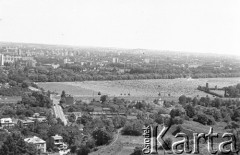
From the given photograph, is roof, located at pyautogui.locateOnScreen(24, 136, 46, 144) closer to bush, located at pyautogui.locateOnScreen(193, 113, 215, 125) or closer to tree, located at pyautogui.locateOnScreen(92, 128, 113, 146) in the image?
tree, located at pyautogui.locateOnScreen(92, 128, 113, 146)

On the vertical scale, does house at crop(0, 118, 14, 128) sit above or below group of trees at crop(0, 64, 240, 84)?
above

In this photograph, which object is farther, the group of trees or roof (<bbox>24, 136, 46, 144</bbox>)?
the group of trees

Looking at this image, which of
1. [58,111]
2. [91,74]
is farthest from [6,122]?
[91,74]

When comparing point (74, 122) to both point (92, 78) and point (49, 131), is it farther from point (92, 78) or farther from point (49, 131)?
point (92, 78)

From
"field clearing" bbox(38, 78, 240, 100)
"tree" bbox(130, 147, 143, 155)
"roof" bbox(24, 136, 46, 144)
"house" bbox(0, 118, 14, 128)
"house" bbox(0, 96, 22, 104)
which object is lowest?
"field clearing" bbox(38, 78, 240, 100)

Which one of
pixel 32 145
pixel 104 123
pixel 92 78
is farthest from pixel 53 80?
pixel 32 145

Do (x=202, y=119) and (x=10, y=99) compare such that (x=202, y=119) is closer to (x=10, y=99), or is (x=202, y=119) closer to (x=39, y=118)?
(x=39, y=118)

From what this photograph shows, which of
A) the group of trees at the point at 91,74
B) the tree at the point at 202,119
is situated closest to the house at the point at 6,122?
the tree at the point at 202,119

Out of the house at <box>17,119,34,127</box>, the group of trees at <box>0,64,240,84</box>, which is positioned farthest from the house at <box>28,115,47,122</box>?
the group of trees at <box>0,64,240,84</box>

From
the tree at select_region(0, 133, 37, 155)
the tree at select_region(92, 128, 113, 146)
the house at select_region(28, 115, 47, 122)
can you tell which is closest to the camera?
the tree at select_region(0, 133, 37, 155)
